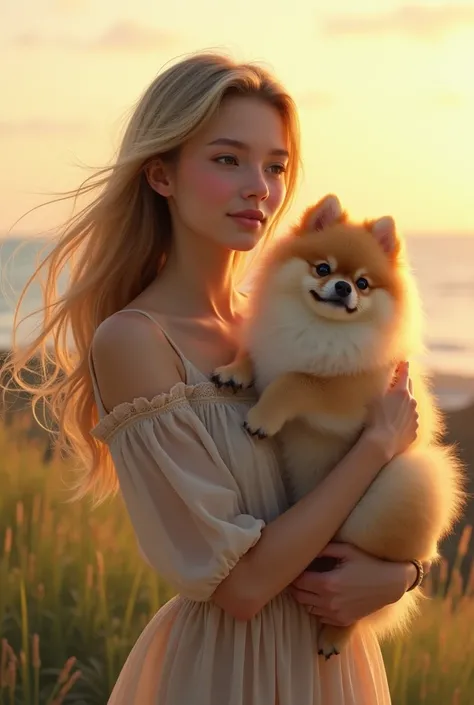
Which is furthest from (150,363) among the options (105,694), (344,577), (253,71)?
(105,694)

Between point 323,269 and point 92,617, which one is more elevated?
point 323,269

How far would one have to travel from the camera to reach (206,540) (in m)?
2.04

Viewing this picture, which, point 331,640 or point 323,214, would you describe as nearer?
point 331,640

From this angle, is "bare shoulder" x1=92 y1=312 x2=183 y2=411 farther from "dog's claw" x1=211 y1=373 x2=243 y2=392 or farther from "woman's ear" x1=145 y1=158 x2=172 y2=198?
"woman's ear" x1=145 y1=158 x2=172 y2=198

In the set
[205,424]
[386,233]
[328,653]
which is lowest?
[328,653]

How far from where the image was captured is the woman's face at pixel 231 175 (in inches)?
89.7

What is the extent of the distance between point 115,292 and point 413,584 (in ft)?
3.41

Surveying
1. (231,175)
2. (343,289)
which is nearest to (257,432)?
(343,289)

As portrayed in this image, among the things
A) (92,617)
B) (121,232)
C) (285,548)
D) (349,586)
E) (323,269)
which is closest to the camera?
(285,548)

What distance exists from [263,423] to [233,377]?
156 millimetres

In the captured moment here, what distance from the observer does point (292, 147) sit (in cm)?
256

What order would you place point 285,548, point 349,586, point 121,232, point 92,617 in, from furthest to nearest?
1. point 92,617
2. point 121,232
3. point 349,586
4. point 285,548

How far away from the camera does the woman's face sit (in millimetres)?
2279

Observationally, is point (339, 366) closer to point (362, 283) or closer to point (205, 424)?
point (362, 283)
